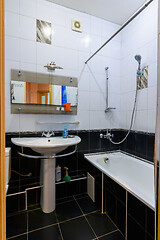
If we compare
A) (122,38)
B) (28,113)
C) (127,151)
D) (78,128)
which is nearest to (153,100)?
(127,151)

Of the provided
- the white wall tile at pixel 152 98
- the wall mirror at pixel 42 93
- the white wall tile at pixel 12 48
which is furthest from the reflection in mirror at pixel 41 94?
the white wall tile at pixel 152 98

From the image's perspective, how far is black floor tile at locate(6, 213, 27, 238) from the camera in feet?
4.10

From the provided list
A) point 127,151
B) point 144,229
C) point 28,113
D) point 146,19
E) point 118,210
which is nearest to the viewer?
point 144,229

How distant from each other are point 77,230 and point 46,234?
305 millimetres

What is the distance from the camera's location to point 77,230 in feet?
4.19

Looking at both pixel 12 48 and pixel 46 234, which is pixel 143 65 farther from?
pixel 46 234

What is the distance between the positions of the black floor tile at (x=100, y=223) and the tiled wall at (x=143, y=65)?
1.19 metres

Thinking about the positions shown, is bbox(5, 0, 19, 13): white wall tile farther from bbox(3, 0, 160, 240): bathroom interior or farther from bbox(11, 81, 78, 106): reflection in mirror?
bbox(11, 81, 78, 106): reflection in mirror

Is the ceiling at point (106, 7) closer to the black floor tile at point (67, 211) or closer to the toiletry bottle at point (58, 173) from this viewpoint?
the toiletry bottle at point (58, 173)

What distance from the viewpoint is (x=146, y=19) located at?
1.75 meters

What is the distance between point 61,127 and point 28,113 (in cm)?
48

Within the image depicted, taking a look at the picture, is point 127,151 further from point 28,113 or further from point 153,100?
point 28,113

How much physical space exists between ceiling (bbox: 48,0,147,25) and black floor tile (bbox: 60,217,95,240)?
2749mm

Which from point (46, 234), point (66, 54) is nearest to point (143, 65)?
point (66, 54)
